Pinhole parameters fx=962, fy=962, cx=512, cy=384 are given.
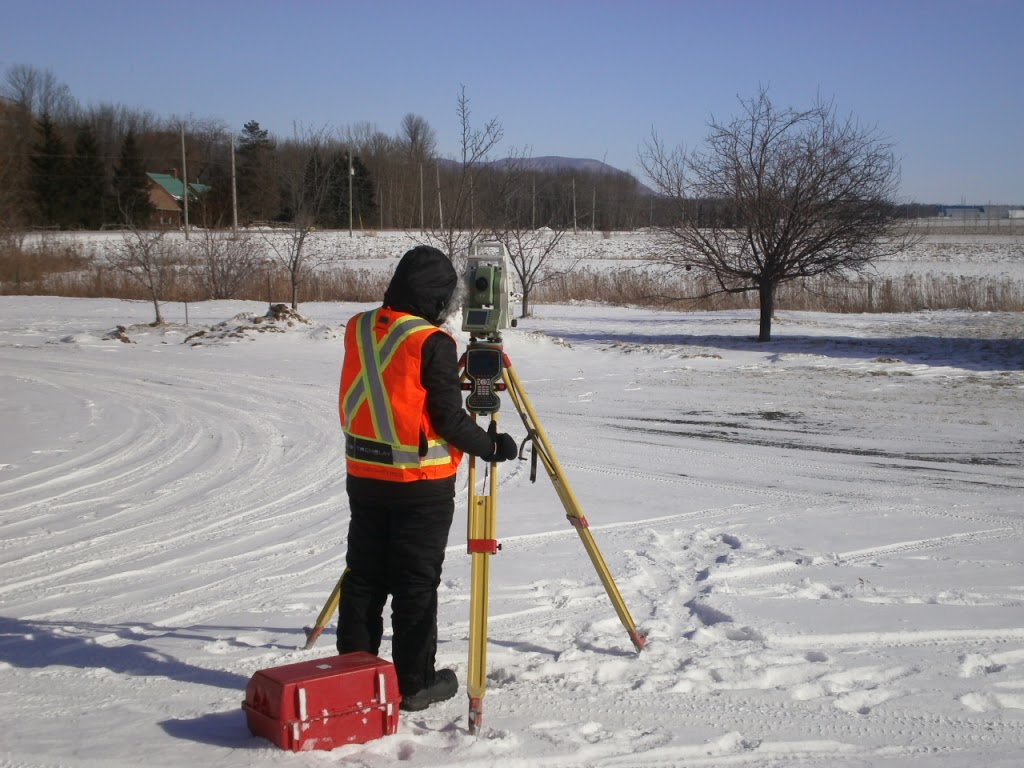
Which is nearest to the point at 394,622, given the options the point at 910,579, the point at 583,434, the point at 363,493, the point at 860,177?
the point at 363,493

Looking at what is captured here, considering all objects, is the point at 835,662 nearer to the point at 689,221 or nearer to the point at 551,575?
the point at 551,575

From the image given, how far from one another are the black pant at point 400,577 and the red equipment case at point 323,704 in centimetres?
31

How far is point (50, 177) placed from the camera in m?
60.3

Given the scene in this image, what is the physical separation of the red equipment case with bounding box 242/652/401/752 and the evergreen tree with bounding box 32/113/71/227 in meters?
64.5

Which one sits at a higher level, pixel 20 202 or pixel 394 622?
pixel 20 202

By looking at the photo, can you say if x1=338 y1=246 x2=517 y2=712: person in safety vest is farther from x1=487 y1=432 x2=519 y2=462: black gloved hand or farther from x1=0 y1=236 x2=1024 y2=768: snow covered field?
x1=0 y1=236 x2=1024 y2=768: snow covered field

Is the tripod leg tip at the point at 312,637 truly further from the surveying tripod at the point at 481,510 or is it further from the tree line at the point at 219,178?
the tree line at the point at 219,178

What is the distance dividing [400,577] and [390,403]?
764 millimetres

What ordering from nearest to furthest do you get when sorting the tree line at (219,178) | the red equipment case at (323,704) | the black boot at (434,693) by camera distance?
the red equipment case at (323,704), the black boot at (434,693), the tree line at (219,178)

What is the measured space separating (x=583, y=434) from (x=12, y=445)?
628 cm

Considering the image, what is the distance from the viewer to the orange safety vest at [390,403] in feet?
12.7

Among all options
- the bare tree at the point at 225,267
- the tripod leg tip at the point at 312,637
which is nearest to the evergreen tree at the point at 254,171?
the bare tree at the point at 225,267

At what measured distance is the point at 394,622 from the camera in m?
4.20

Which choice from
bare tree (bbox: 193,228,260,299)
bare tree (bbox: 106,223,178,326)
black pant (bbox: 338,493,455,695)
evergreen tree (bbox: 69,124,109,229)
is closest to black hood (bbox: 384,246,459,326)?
black pant (bbox: 338,493,455,695)
